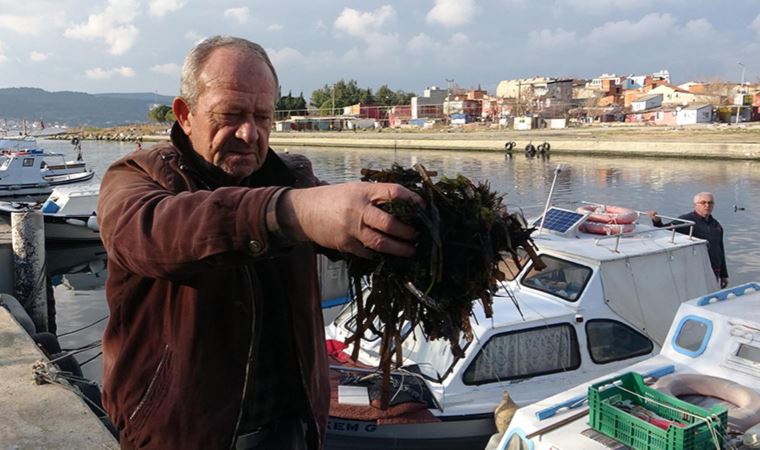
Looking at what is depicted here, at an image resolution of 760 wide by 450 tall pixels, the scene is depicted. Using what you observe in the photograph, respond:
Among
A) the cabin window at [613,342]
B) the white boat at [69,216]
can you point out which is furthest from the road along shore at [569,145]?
the cabin window at [613,342]

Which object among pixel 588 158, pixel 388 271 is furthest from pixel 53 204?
pixel 588 158

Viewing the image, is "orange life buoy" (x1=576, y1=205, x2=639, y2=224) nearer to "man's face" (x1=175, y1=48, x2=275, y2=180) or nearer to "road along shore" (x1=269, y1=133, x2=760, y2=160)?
"man's face" (x1=175, y1=48, x2=275, y2=180)

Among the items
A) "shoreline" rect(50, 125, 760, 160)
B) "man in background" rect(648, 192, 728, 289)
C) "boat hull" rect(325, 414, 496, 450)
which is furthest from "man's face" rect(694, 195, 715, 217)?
"shoreline" rect(50, 125, 760, 160)

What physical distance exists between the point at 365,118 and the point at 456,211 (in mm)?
123029

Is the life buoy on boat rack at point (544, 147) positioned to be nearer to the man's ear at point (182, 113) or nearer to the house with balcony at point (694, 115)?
the house with balcony at point (694, 115)

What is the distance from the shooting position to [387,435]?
23.9 feet

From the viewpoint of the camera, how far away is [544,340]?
8.08 meters

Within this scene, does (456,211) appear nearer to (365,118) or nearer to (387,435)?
(387,435)

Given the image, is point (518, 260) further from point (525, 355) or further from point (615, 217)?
point (615, 217)

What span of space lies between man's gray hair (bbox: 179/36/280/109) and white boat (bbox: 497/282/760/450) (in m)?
4.26

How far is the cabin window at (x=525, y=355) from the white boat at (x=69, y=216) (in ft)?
61.9

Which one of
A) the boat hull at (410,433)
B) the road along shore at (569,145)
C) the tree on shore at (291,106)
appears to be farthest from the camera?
the tree on shore at (291,106)

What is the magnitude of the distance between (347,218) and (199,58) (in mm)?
884

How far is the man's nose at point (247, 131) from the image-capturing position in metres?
1.97
